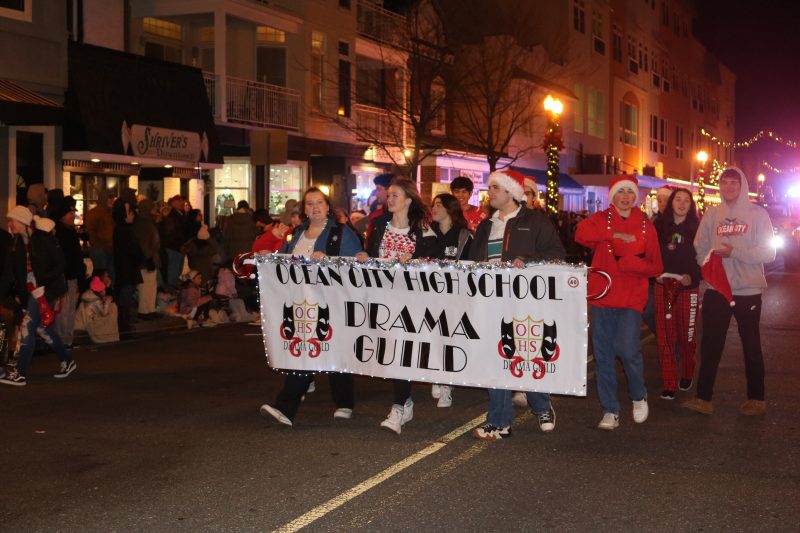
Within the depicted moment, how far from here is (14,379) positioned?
1019 centimetres

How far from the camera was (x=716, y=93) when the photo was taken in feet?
239

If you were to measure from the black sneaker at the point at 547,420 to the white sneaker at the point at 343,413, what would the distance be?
1564mm

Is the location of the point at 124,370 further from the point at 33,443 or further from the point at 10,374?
the point at 33,443

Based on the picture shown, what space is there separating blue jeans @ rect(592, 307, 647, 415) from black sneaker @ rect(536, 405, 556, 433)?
43 centimetres

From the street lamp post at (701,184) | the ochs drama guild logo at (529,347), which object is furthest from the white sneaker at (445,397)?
the street lamp post at (701,184)

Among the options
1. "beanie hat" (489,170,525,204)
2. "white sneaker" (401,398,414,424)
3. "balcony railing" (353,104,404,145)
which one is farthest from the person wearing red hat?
"balcony railing" (353,104,404,145)

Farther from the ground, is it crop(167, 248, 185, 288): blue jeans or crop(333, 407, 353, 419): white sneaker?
crop(167, 248, 185, 288): blue jeans

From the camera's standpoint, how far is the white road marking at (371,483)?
18.5ft

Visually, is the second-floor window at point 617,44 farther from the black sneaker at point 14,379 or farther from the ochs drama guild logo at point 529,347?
the ochs drama guild logo at point 529,347

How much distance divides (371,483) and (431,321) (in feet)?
6.34

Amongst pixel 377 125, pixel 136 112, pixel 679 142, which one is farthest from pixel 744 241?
pixel 679 142

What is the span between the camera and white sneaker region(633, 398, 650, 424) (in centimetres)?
833

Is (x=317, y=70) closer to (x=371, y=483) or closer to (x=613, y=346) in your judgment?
(x=613, y=346)

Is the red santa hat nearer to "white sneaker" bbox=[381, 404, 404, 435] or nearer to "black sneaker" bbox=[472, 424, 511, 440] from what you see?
"black sneaker" bbox=[472, 424, 511, 440]
